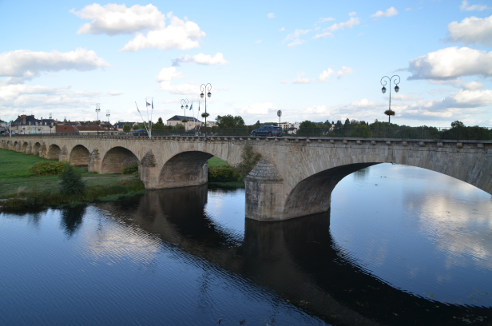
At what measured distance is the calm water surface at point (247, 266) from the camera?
13.4 meters

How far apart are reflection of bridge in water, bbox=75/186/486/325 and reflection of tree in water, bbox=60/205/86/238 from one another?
0.29 metres

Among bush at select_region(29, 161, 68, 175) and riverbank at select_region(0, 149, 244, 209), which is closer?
riverbank at select_region(0, 149, 244, 209)

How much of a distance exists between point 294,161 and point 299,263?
7.29 metres

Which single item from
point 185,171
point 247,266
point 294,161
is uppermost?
point 294,161

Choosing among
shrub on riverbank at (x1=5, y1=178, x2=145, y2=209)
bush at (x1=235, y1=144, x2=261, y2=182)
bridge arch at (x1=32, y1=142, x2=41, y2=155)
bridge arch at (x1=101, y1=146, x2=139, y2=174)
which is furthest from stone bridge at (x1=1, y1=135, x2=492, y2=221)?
bridge arch at (x1=32, y1=142, x2=41, y2=155)

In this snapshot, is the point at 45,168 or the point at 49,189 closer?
the point at 49,189

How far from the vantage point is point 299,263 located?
59.2 ft

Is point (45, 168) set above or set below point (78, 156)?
below

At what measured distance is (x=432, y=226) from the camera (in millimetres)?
22891

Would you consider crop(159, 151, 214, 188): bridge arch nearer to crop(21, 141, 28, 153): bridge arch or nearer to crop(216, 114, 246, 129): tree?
crop(216, 114, 246, 129): tree

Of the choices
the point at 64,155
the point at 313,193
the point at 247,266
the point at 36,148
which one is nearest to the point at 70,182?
the point at 247,266

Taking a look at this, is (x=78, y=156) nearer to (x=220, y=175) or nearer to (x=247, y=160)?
(x=220, y=175)

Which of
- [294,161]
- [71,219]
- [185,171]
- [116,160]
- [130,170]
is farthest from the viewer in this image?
[116,160]

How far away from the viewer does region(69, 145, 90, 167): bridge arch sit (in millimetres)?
57562
